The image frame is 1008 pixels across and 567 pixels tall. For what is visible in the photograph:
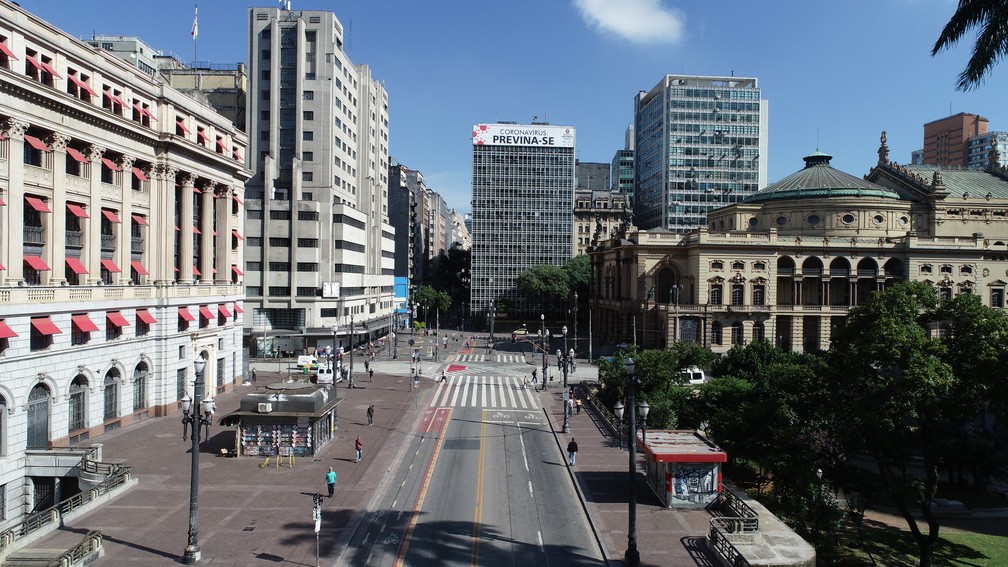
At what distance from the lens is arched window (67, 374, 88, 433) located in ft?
118

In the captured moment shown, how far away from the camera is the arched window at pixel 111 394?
3881 centimetres

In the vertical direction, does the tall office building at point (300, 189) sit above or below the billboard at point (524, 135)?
below

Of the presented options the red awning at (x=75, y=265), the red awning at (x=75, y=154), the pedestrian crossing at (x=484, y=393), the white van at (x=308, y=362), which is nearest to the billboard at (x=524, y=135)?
the pedestrian crossing at (x=484, y=393)

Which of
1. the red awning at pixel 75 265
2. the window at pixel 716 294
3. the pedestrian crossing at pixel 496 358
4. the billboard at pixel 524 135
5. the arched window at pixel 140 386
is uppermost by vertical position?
the billboard at pixel 524 135

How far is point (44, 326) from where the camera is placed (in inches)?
1282

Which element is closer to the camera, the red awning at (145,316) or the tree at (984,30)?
the tree at (984,30)

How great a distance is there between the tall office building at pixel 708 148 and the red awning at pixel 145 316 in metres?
108

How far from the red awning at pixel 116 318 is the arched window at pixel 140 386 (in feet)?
12.9

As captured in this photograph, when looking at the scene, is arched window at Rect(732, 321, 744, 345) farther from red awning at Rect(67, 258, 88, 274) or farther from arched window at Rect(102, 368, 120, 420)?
red awning at Rect(67, 258, 88, 274)

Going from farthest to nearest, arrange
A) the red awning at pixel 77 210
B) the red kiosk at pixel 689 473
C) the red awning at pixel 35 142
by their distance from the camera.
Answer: the red awning at pixel 77 210
the red awning at pixel 35 142
the red kiosk at pixel 689 473

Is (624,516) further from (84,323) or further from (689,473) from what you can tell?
(84,323)

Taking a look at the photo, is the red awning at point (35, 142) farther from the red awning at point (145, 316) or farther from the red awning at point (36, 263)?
the red awning at point (145, 316)

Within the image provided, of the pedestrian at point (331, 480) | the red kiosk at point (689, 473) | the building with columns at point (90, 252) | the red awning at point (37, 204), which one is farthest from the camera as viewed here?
the red awning at point (37, 204)

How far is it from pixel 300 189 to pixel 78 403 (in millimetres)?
48058
